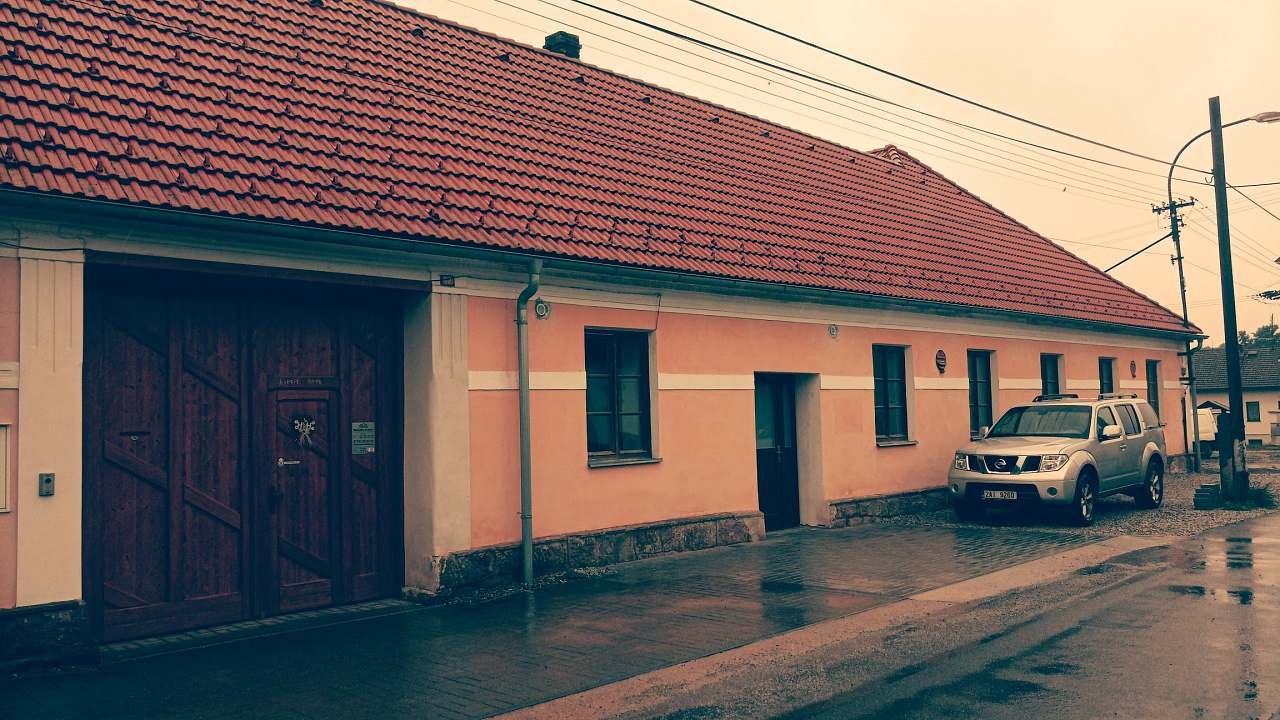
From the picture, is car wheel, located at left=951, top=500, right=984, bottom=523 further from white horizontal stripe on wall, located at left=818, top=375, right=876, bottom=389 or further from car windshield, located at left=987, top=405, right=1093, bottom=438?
white horizontal stripe on wall, located at left=818, top=375, right=876, bottom=389

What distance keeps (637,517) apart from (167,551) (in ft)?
16.8

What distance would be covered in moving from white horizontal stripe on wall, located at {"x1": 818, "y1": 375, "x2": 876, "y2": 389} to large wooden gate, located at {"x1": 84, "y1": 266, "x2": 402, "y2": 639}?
269 inches

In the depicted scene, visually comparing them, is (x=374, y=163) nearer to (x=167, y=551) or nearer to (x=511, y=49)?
(x=167, y=551)

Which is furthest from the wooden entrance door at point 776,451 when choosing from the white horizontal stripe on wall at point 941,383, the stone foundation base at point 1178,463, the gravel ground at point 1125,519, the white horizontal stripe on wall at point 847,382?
the stone foundation base at point 1178,463

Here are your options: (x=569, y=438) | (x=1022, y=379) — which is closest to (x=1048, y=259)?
(x=1022, y=379)

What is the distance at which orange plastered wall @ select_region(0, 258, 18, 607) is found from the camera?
7055 mm

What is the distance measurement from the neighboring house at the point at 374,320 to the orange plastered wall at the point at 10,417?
0.02m

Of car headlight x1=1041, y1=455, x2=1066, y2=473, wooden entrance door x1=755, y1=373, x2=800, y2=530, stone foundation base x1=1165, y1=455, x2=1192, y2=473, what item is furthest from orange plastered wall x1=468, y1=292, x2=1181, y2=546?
stone foundation base x1=1165, y1=455, x2=1192, y2=473

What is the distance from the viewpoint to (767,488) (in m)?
14.3

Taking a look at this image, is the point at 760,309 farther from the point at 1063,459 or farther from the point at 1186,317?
the point at 1186,317

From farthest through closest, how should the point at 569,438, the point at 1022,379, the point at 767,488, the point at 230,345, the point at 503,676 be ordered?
the point at 1022,379 → the point at 767,488 → the point at 569,438 → the point at 230,345 → the point at 503,676

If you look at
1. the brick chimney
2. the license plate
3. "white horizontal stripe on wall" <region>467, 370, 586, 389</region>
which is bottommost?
the license plate

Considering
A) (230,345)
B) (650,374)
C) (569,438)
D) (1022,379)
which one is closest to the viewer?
(230,345)

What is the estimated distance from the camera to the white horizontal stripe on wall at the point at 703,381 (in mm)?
12219
